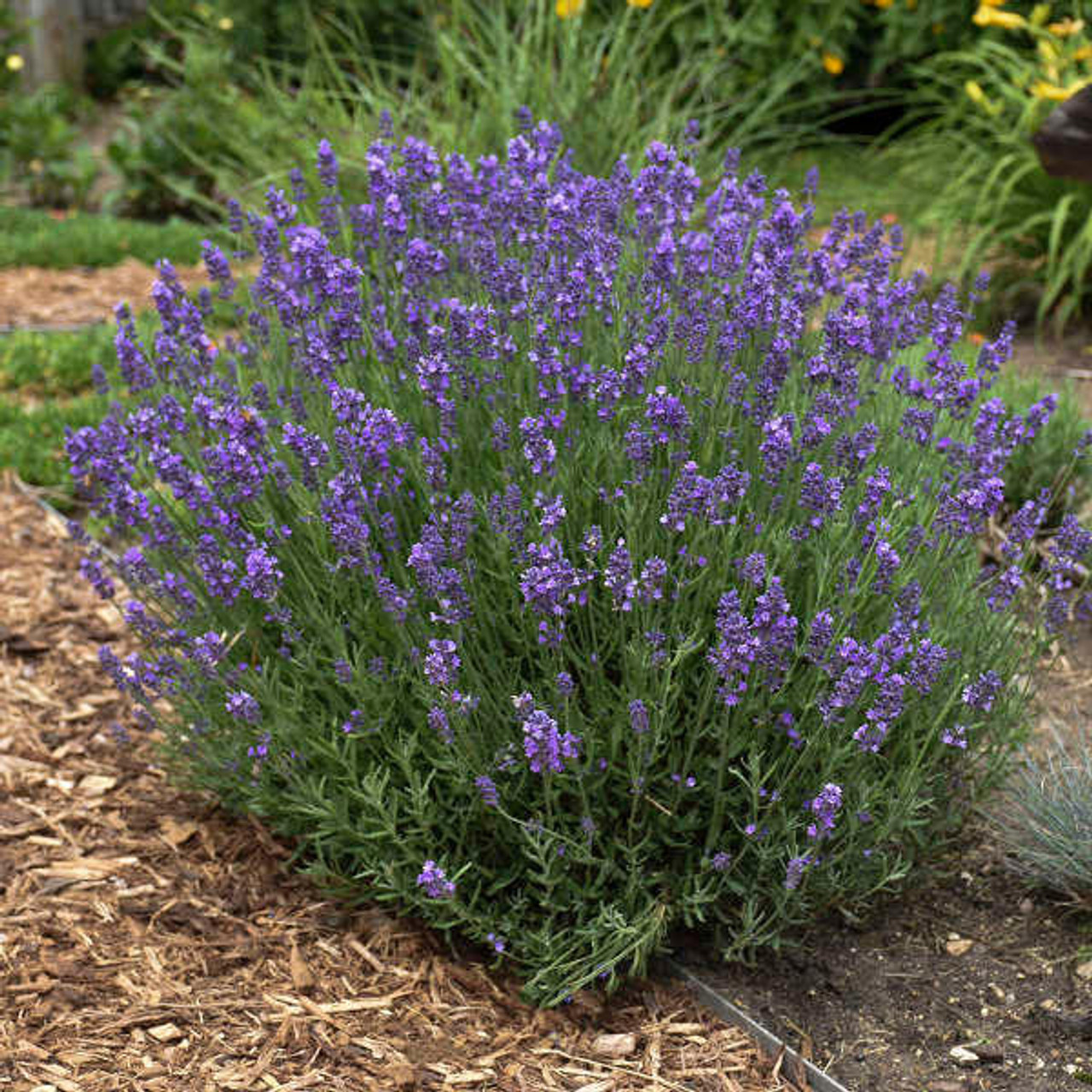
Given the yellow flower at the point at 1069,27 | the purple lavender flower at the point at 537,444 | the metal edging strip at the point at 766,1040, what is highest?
the yellow flower at the point at 1069,27

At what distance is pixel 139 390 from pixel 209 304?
34 cm

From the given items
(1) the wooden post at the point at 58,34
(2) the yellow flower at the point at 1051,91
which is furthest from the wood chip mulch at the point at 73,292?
(2) the yellow flower at the point at 1051,91

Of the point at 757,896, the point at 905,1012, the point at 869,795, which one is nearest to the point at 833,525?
the point at 869,795

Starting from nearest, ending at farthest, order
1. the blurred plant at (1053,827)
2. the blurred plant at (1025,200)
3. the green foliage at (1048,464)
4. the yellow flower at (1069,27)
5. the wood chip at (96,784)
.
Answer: the blurred plant at (1053,827) → the wood chip at (96,784) → the green foliage at (1048,464) → the blurred plant at (1025,200) → the yellow flower at (1069,27)

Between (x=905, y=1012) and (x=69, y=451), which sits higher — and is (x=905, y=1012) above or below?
below

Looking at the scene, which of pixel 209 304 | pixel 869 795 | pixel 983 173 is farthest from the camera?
pixel 983 173

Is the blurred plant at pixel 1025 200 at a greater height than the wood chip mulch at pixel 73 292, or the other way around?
the blurred plant at pixel 1025 200

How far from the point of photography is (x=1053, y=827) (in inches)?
113

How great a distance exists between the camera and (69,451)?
2.89 m

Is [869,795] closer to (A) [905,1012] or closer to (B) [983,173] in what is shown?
(A) [905,1012]

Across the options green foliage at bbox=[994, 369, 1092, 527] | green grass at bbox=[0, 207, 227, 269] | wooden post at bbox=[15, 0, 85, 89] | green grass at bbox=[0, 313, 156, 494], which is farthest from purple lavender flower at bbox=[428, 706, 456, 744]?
wooden post at bbox=[15, 0, 85, 89]

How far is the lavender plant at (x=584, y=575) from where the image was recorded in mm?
2414

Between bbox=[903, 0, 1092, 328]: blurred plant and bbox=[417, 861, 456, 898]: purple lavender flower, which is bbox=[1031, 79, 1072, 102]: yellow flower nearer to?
bbox=[903, 0, 1092, 328]: blurred plant

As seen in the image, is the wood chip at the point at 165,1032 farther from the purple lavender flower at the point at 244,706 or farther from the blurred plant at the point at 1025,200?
the blurred plant at the point at 1025,200
